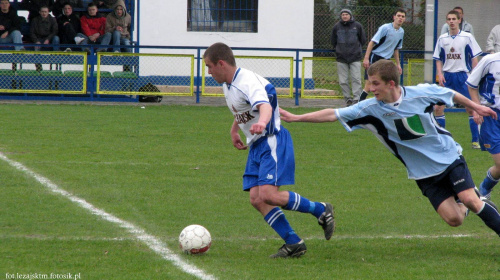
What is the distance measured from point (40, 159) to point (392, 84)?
5.92 m

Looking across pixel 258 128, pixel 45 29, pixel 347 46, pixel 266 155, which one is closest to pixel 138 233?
pixel 266 155

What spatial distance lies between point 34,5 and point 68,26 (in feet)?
5.24

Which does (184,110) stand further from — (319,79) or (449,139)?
(449,139)

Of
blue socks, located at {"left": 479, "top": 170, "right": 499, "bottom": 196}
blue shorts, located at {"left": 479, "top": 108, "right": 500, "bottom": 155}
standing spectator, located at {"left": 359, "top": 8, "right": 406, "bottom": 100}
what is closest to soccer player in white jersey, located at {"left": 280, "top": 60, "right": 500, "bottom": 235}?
blue shorts, located at {"left": 479, "top": 108, "right": 500, "bottom": 155}

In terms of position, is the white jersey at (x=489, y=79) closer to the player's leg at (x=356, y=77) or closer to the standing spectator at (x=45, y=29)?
the player's leg at (x=356, y=77)

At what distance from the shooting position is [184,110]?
1603 cm

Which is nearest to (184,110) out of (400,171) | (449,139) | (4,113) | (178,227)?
(4,113)

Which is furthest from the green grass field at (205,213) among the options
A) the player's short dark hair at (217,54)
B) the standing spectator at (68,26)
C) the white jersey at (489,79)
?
the standing spectator at (68,26)

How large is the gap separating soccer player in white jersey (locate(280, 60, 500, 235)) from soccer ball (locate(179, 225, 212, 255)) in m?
1.12

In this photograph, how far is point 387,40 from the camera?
15164mm

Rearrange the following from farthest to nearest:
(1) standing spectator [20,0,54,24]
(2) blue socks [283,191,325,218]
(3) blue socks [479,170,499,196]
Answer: (1) standing spectator [20,0,54,24] < (3) blue socks [479,170,499,196] < (2) blue socks [283,191,325,218]

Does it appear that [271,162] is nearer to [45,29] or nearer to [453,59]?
[453,59]

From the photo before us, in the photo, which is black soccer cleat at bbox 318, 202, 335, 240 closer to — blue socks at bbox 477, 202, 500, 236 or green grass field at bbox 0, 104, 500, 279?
green grass field at bbox 0, 104, 500, 279

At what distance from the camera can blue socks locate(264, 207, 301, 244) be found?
5348mm
